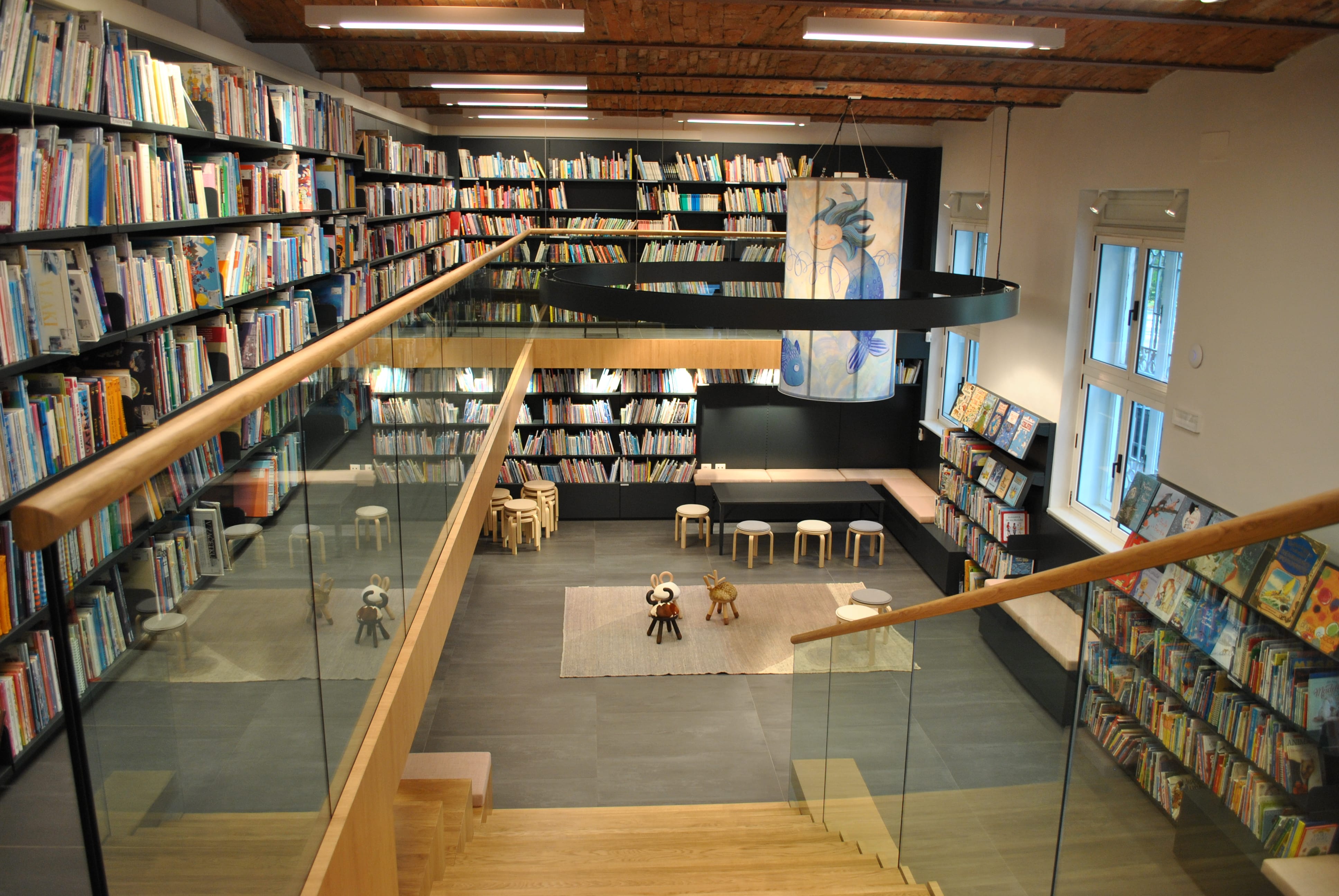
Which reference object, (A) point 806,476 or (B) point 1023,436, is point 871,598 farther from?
(A) point 806,476

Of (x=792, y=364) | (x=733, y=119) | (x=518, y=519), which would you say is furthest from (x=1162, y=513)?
(x=518, y=519)

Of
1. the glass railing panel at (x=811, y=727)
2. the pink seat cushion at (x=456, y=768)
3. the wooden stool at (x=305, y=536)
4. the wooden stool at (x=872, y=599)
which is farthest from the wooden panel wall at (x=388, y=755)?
the wooden stool at (x=872, y=599)

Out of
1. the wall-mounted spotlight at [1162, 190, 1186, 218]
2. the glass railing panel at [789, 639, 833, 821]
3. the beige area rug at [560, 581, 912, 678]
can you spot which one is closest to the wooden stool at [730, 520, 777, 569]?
the beige area rug at [560, 581, 912, 678]

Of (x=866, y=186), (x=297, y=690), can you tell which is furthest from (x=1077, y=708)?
(x=866, y=186)

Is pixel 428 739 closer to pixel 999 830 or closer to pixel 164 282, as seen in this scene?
pixel 164 282

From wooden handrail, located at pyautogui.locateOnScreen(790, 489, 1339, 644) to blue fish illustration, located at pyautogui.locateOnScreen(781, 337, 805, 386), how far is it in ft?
7.51

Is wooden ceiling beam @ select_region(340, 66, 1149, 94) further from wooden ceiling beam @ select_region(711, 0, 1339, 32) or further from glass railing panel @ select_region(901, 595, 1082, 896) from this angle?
glass railing panel @ select_region(901, 595, 1082, 896)

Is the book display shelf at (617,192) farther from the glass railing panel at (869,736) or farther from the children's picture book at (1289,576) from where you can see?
the children's picture book at (1289,576)

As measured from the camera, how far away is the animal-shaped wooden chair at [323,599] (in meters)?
2.07

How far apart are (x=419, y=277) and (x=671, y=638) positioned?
4.33m

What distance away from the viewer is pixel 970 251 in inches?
408

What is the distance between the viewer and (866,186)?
4.53m

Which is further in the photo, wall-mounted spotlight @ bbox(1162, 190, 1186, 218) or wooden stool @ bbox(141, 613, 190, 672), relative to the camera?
wall-mounted spotlight @ bbox(1162, 190, 1186, 218)

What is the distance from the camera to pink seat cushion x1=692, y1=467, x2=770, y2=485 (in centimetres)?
1084
